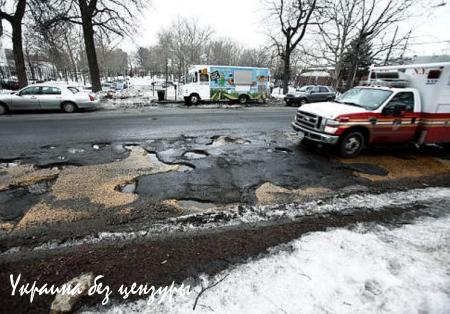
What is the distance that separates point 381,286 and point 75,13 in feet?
73.8

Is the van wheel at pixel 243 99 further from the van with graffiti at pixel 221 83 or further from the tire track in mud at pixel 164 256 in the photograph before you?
the tire track in mud at pixel 164 256

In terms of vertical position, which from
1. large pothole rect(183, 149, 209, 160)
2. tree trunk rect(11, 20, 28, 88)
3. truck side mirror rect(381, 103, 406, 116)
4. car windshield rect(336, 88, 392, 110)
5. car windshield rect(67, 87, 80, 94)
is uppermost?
tree trunk rect(11, 20, 28, 88)

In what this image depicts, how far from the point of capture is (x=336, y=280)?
2.66 meters

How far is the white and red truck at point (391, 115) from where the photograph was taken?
6.50 meters

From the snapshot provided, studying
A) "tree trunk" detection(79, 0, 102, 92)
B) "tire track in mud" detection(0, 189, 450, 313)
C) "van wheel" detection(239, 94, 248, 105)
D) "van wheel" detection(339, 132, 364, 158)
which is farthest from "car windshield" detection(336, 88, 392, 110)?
"tree trunk" detection(79, 0, 102, 92)

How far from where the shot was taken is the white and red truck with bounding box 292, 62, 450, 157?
6496 mm

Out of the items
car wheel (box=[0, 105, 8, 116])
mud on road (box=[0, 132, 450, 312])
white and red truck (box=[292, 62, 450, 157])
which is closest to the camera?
mud on road (box=[0, 132, 450, 312])

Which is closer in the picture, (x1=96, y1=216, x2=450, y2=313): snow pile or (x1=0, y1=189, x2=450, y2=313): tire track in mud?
(x1=96, y1=216, x2=450, y2=313): snow pile

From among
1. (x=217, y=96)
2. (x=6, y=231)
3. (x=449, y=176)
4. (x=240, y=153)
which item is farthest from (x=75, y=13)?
(x=449, y=176)

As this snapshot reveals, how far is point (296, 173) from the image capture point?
573 cm

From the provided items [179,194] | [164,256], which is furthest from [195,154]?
[164,256]

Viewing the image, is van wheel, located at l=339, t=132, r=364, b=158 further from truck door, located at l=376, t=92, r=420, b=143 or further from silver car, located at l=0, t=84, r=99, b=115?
silver car, located at l=0, t=84, r=99, b=115

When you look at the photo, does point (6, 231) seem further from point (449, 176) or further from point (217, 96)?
point (217, 96)

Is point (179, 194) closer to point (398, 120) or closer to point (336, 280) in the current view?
point (336, 280)
